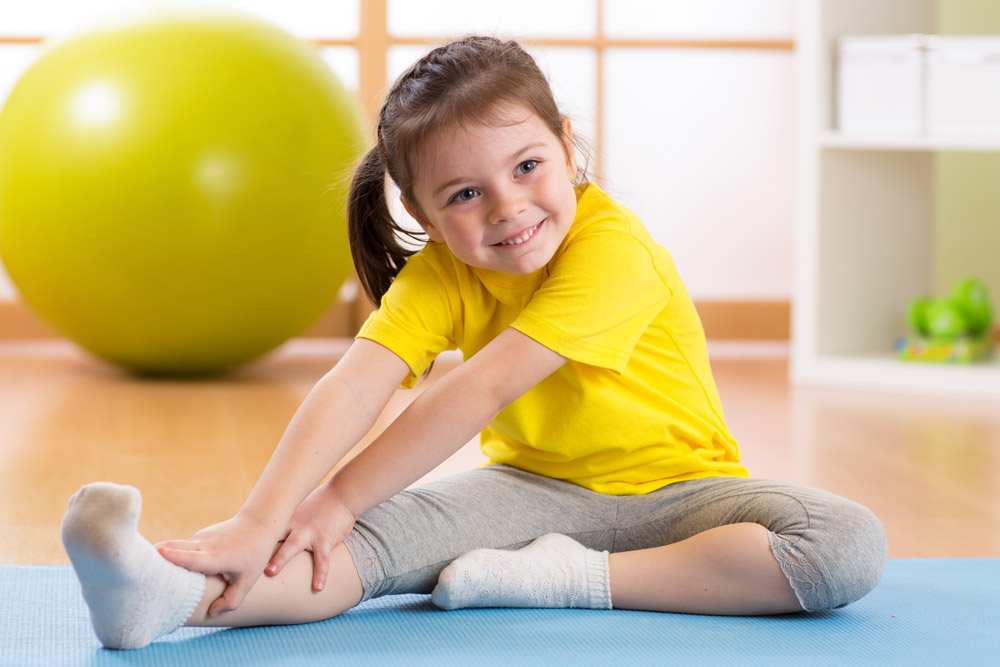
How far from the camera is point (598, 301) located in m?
0.91

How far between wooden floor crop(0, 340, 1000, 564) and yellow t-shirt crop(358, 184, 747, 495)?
296mm

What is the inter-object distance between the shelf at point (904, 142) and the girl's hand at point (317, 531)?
1.53 metres

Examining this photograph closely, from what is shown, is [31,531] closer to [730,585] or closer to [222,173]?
[730,585]

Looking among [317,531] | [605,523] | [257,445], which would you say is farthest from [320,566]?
[257,445]

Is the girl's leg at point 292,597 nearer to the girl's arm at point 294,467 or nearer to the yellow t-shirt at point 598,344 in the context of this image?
the girl's arm at point 294,467

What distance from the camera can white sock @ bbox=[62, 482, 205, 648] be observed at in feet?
2.37

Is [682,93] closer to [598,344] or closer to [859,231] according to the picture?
[859,231]

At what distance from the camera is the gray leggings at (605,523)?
0.88 metres

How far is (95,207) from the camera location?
1902mm

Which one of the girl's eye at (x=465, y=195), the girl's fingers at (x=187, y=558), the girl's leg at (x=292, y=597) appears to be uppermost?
the girl's eye at (x=465, y=195)

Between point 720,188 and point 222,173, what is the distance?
4.30ft

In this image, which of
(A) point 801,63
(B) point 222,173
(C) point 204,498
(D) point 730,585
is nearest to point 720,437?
(D) point 730,585

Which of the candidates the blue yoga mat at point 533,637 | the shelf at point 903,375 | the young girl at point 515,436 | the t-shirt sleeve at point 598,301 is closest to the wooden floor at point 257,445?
the shelf at point 903,375

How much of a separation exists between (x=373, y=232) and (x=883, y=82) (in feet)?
4.77
